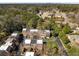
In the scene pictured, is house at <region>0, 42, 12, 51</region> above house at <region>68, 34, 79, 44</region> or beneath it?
beneath

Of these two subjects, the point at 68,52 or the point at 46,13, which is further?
the point at 46,13

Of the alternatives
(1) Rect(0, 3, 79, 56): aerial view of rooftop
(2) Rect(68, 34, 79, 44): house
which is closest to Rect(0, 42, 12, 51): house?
(1) Rect(0, 3, 79, 56): aerial view of rooftop

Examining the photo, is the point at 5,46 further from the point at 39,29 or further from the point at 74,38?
the point at 74,38

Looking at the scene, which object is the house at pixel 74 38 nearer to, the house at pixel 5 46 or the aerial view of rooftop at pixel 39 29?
the aerial view of rooftop at pixel 39 29

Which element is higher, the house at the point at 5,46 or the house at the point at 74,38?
the house at the point at 74,38

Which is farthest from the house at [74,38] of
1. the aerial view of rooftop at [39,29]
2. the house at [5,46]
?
the house at [5,46]

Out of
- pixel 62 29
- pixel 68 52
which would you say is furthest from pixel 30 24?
pixel 68 52

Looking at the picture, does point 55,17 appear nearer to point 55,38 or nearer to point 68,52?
point 55,38

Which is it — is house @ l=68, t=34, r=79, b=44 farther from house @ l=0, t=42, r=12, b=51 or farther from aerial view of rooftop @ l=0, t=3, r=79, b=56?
house @ l=0, t=42, r=12, b=51
